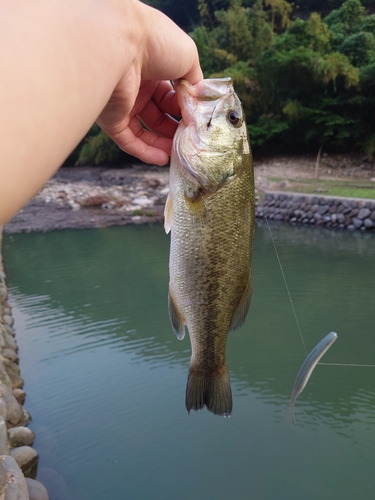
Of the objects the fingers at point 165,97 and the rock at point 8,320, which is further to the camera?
the rock at point 8,320

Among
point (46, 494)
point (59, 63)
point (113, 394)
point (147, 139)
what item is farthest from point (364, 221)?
point (59, 63)

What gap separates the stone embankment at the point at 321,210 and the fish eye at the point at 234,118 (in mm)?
9192

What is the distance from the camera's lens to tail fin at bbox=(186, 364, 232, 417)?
1.65 meters

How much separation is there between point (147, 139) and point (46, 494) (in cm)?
276

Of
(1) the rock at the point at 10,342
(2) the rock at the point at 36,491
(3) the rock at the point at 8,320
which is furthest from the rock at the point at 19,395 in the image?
(3) the rock at the point at 8,320

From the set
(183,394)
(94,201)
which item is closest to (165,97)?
(183,394)

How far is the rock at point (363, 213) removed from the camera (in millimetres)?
11262

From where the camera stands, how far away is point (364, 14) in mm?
22703

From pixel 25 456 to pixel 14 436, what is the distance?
276 millimetres

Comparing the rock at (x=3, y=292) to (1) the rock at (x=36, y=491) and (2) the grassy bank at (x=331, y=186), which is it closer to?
(1) the rock at (x=36, y=491)

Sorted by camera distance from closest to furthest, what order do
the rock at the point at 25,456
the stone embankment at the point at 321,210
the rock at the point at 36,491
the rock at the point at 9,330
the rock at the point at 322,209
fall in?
the rock at the point at 36,491 → the rock at the point at 25,456 → the rock at the point at 9,330 → the stone embankment at the point at 321,210 → the rock at the point at 322,209

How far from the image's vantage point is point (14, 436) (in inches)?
157

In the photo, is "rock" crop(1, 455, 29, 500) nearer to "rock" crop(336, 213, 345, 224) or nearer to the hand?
the hand

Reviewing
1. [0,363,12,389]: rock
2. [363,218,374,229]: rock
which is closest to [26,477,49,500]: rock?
[0,363,12,389]: rock
